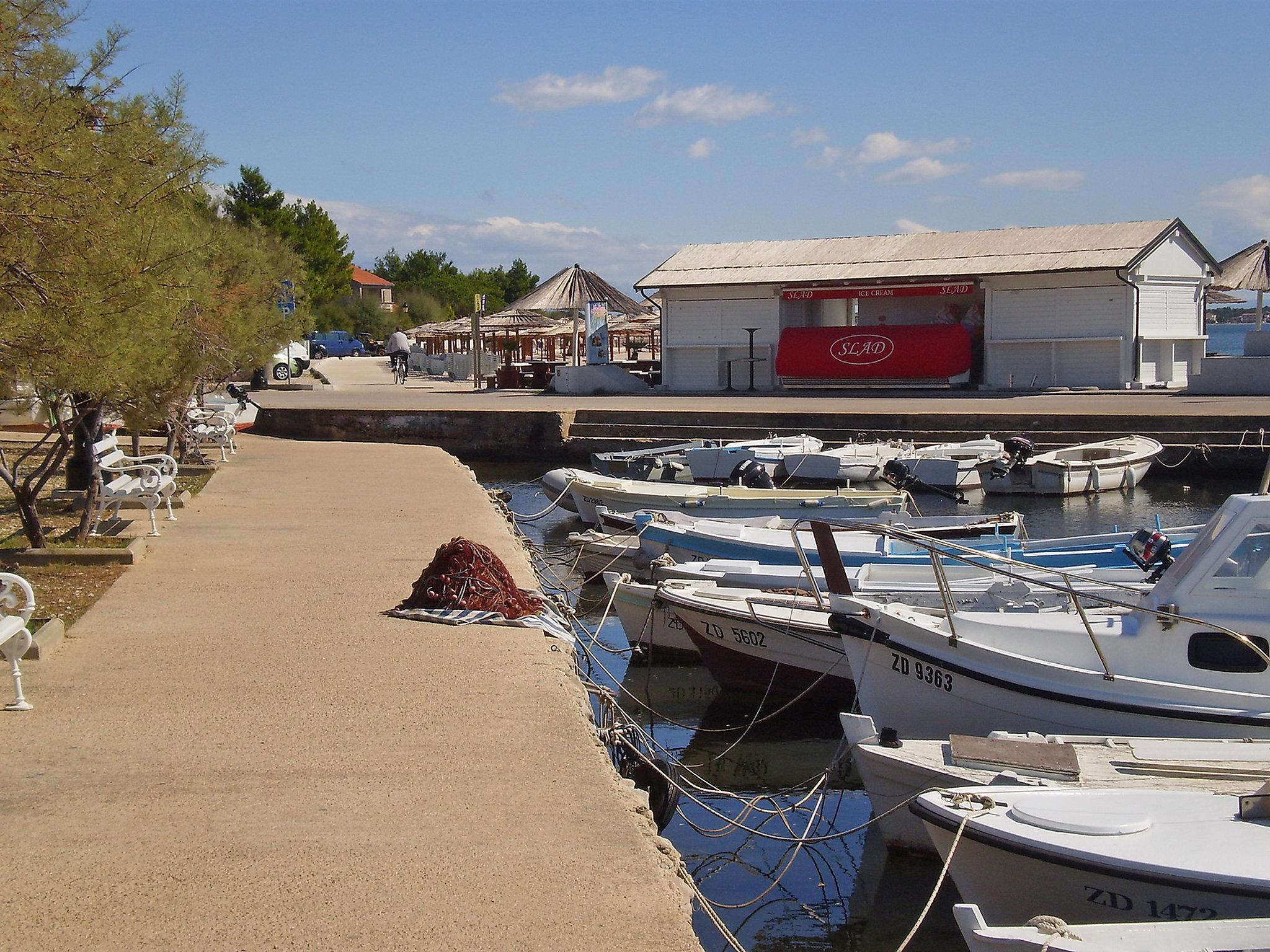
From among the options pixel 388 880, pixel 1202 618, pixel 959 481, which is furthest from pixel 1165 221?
pixel 388 880

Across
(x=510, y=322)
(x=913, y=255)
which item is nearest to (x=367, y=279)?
(x=510, y=322)

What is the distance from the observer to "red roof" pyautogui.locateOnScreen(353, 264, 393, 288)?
142750 millimetres

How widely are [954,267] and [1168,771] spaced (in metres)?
36.5

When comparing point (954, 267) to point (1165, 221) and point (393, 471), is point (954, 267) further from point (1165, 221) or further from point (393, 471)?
point (393, 471)

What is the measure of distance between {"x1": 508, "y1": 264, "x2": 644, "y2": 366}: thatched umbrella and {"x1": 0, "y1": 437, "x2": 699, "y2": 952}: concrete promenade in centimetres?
3811

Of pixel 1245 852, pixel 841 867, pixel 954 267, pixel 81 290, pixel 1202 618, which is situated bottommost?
pixel 841 867

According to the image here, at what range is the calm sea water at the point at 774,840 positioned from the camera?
8773 mm

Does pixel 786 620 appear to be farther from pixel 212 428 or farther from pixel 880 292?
pixel 880 292

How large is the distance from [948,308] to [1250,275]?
35.9 feet

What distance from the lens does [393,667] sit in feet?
30.3

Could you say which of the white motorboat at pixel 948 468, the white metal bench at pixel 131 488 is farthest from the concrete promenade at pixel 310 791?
the white motorboat at pixel 948 468

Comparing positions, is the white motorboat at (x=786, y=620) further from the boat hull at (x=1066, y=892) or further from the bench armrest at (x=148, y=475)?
the bench armrest at (x=148, y=475)

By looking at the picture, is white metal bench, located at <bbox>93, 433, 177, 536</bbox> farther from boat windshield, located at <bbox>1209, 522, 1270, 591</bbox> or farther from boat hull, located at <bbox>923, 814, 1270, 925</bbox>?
boat windshield, located at <bbox>1209, 522, 1270, 591</bbox>

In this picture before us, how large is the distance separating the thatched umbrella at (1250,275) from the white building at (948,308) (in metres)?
0.95
